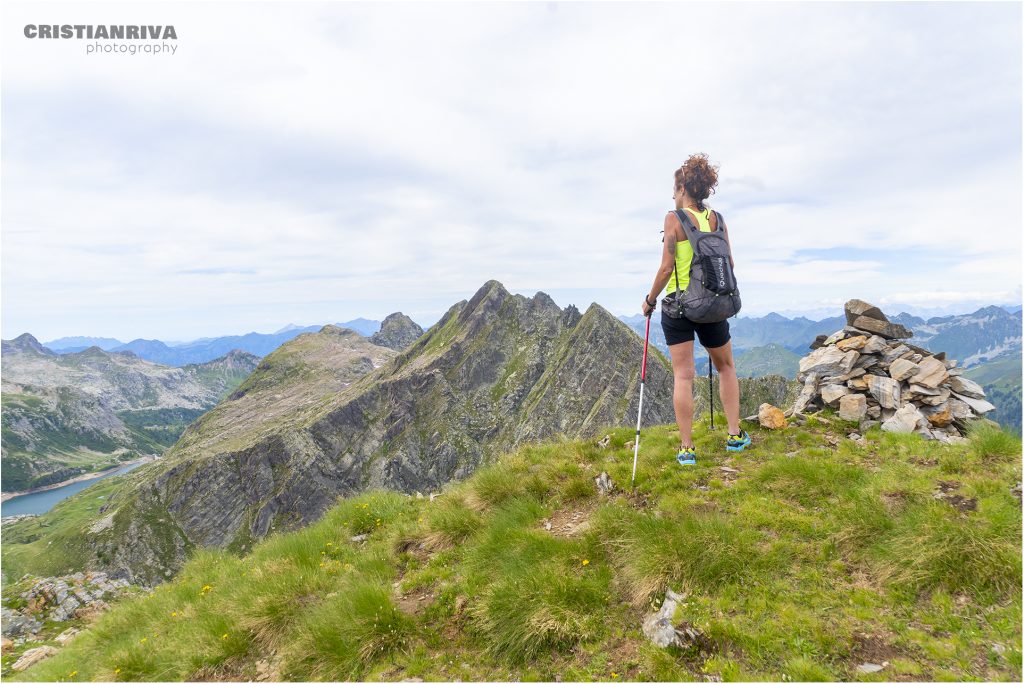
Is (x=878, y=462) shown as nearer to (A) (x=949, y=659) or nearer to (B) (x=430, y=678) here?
(A) (x=949, y=659)

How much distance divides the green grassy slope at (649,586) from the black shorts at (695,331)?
269 cm

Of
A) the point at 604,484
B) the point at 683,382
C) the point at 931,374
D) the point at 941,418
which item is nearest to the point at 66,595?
the point at 604,484

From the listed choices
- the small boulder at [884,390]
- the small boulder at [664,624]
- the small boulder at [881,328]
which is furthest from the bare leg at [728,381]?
the small boulder at [881,328]

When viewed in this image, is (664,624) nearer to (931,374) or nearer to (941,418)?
(941,418)

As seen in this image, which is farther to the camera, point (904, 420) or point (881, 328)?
point (881, 328)

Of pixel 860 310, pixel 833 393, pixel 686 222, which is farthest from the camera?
pixel 860 310

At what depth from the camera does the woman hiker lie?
27.9ft

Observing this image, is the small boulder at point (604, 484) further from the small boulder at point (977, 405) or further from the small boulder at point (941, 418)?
the small boulder at point (977, 405)

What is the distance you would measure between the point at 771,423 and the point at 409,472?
20408cm

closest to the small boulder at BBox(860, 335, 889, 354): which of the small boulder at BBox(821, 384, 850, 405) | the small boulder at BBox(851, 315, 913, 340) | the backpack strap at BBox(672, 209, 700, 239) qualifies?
the small boulder at BBox(851, 315, 913, 340)

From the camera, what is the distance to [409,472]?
199625 mm

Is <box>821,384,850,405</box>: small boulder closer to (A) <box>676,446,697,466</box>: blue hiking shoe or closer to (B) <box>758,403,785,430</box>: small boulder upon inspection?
(B) <box>758,403,785,430</box>: small boulder

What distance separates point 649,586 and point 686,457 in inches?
155

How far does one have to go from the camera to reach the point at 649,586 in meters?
6.11
